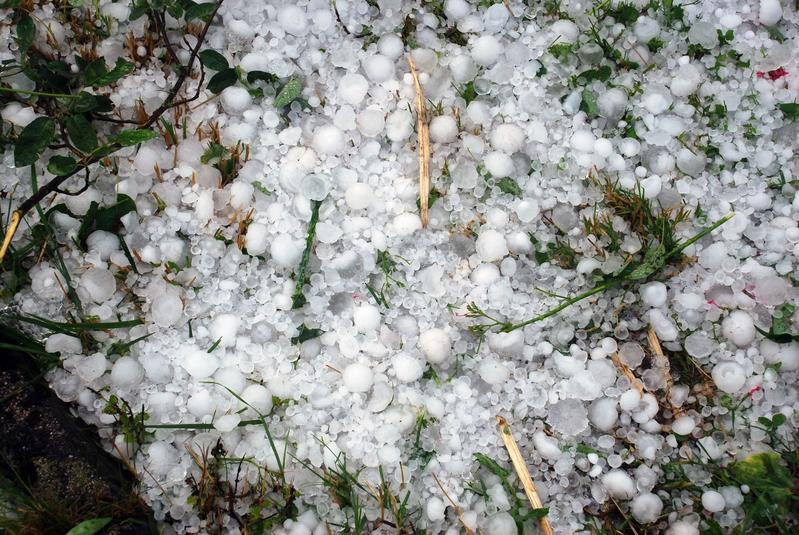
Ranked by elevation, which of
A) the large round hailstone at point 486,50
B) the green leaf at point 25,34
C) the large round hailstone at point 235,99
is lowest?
the large round hailstone at point 486,50

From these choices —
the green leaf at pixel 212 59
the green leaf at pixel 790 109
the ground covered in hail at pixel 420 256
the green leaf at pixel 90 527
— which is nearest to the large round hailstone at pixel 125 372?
the ground covered in hail at pixel 420 256

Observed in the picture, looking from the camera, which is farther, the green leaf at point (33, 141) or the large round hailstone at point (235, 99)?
the large round hailstone at point (235, 99)

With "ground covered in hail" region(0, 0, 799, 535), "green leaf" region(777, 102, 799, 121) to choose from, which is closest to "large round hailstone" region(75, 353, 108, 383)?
"ground covered in hail" region(0, 0, 799, 535)

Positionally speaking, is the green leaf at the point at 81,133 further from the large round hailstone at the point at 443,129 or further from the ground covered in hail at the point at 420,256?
the large round hailstone at the point at 443,129

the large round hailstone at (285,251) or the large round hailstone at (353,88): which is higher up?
the large round hailstone at (353,88)

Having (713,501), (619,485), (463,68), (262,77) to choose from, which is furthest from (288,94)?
(713,501)

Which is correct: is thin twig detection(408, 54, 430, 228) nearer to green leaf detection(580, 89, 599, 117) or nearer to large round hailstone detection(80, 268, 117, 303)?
green leaf detection(580, 89, 599, 117)

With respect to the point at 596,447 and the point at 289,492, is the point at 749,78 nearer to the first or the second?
the point at 596,447
